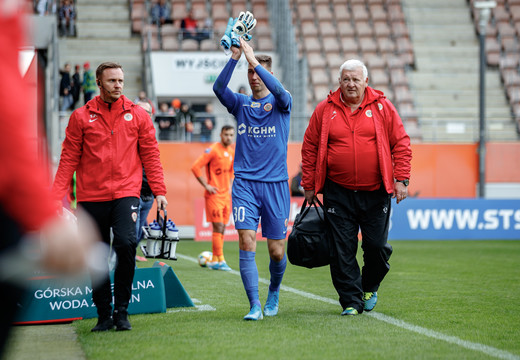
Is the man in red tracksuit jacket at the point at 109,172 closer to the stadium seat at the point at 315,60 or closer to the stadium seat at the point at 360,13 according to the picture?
the stadium seat at the point at 315,60

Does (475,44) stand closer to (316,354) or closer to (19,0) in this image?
(316,354)

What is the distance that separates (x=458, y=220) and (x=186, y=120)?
721 cm

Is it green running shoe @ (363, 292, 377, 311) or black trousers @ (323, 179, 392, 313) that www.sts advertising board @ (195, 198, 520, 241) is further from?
black trousers @ (323, 179, 392, 313)

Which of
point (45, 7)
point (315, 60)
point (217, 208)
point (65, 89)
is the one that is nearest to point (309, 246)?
point (217, 208)

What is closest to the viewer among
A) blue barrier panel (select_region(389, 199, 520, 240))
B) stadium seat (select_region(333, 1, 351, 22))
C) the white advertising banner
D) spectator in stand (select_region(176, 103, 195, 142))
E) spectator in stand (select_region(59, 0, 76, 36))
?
blue barrier panel (select_region(389, 199, 520, 240))

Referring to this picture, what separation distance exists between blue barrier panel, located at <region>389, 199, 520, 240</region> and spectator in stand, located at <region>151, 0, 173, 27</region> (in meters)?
12.5

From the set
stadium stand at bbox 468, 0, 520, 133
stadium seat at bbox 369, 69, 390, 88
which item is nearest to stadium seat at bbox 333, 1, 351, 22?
stadium seat at bbox 369, 69, 390, 88

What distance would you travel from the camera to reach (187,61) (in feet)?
87.0

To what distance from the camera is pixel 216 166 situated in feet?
41.5

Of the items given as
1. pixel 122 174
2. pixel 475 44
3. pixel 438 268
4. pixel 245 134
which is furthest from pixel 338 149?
pixel 475 44

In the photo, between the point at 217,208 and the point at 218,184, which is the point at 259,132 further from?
the point at 218,184

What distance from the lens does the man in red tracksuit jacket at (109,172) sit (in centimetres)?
639

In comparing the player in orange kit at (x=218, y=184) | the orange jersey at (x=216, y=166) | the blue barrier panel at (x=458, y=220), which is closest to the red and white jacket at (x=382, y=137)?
the player in orange kit at (x=218, y=184)

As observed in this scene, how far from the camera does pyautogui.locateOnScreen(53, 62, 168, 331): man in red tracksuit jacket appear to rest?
251 inches
